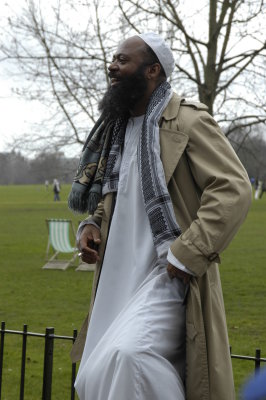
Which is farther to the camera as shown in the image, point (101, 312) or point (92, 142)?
point (92, 142)

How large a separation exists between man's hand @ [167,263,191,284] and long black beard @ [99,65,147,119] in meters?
0.84

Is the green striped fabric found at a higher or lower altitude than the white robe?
lower

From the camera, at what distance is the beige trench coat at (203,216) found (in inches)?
122

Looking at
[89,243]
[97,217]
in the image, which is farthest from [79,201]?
[89,243]

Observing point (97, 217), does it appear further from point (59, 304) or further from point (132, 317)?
point (59, 304)

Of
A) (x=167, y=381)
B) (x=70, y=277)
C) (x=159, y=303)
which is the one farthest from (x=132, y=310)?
(x=70, y=277)

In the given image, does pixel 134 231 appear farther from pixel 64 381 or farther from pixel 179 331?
pixel 64 381

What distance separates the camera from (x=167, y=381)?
9.80 feet

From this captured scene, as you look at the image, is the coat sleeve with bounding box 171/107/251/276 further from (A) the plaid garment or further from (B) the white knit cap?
(B) the white knit cap

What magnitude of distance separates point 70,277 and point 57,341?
21.6 feet

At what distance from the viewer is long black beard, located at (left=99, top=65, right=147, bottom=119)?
3.52m

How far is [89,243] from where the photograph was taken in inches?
139

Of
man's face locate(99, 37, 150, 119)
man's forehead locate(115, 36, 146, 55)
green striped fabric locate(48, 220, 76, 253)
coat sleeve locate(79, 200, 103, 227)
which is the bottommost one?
green striped fabric locate(48, 220, 76, 253)

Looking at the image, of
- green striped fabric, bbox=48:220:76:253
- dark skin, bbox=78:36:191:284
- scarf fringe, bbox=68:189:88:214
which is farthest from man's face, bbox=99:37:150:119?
green striped fabric, bbox=48:220:76:253
